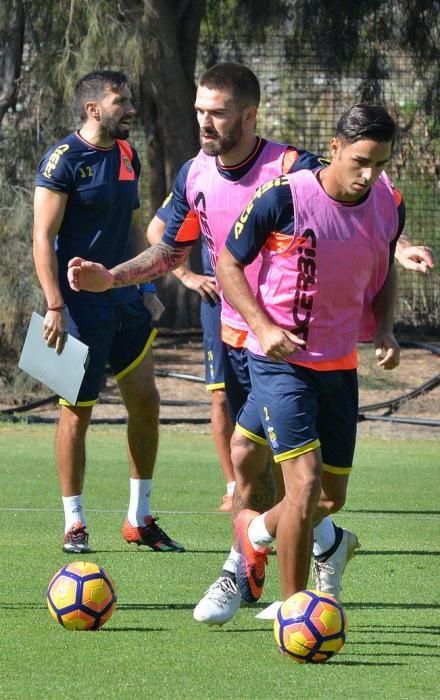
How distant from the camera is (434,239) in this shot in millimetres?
18516

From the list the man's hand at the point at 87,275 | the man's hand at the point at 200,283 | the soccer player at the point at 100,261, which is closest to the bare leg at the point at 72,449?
the soccer player at the point at 100,261

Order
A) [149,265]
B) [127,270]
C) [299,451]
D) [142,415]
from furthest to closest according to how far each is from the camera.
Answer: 1. [142,415]
2. [149,265]
3. [127,270]
4. [299,451]

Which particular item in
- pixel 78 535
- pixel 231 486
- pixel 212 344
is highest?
pixel 212 344

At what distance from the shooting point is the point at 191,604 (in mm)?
6047

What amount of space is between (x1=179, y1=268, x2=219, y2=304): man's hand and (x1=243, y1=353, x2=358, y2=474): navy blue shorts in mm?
2304

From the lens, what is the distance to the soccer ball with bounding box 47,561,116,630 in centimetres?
536

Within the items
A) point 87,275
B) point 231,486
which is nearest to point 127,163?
point 87,275

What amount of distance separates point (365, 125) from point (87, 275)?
137 cm

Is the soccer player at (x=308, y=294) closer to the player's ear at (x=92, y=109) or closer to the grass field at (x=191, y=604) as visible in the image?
the grass field at (x=191, y=604)

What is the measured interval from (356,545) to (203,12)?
448 inches

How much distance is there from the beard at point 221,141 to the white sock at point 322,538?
5.28ft

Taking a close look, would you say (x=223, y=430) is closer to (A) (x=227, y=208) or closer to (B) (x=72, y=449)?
(B) (x=72, y=449)

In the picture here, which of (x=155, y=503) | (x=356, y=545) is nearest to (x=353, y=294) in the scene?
(x=356, y=545)

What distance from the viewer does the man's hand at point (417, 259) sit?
5.81m
